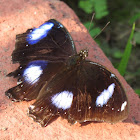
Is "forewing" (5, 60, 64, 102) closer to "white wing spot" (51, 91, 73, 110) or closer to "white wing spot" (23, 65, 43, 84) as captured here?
"white wing spot" (23, 65, 43, 84)

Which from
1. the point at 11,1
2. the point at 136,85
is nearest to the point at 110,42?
the point at 136,85

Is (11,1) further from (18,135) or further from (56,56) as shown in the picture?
(18,135)

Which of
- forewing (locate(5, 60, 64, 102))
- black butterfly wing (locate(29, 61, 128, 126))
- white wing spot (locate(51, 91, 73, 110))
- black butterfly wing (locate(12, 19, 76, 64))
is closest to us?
black butterfly wing (locate(29, 61, 128, 126))

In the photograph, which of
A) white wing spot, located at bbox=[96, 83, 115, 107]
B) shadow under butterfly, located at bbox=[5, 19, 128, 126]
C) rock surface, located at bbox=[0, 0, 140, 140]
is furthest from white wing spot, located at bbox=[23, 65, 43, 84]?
white wing spot, located at bbox=[96, 83, 115, 107]

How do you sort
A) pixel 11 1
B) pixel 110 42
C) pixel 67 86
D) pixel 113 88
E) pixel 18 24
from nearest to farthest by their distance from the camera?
pixel 113 88, pixel 67 86, pixel 18 24, pixel 11 1, pixel 110 42

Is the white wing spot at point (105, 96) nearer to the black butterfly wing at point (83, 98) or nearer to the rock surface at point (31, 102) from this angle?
the black butterfly wing at point (83, 98)

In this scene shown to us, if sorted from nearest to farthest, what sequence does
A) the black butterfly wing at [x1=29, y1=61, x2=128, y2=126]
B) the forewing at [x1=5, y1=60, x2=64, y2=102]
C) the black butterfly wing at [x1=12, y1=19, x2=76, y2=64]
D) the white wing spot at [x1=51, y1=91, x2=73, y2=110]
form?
the black butterfly wing at [x1=29, y1=61, x2=128, y2=126] → the white wing spot at [x1=51, y1=91, x2=73, y2=110] → the forewing at [x1=5, y1=60, x2=64, y2=102] → the black butterfly wing at [x1=12, y1=19, x2=76, y2=64]

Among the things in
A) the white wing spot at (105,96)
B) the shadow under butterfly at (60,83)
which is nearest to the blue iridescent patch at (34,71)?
the shadow under butterfly at (60,83)
